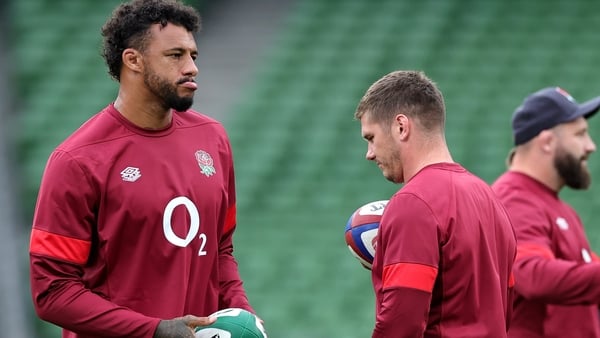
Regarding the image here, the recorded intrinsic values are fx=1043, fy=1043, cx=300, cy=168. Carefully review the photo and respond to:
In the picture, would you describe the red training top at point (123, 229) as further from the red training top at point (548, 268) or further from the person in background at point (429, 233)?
the red training top at point (548, 268)

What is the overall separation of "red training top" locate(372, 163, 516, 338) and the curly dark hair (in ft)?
3.15

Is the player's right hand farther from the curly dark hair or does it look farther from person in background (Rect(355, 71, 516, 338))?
the curly dark hair

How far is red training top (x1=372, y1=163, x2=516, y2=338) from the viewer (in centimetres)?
318

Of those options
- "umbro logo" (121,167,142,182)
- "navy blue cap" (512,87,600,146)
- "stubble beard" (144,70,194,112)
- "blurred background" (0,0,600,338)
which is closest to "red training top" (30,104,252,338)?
"umbro logo" (121,167,142,182)

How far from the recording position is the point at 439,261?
325 cm

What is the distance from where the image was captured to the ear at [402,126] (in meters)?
3.39

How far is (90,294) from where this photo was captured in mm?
3348

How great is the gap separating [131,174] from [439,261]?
104 centimetres

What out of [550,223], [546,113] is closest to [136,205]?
[550,223]

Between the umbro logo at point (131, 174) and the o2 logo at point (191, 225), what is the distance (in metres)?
0.14

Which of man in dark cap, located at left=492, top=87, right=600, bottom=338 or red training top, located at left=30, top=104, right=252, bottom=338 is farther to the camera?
man in dark cap, located at left=492, top=87, right=600, bottom=338

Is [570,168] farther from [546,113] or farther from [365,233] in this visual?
[365,233]

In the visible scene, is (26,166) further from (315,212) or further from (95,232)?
(95,232)

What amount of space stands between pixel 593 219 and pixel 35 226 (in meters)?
6.20
